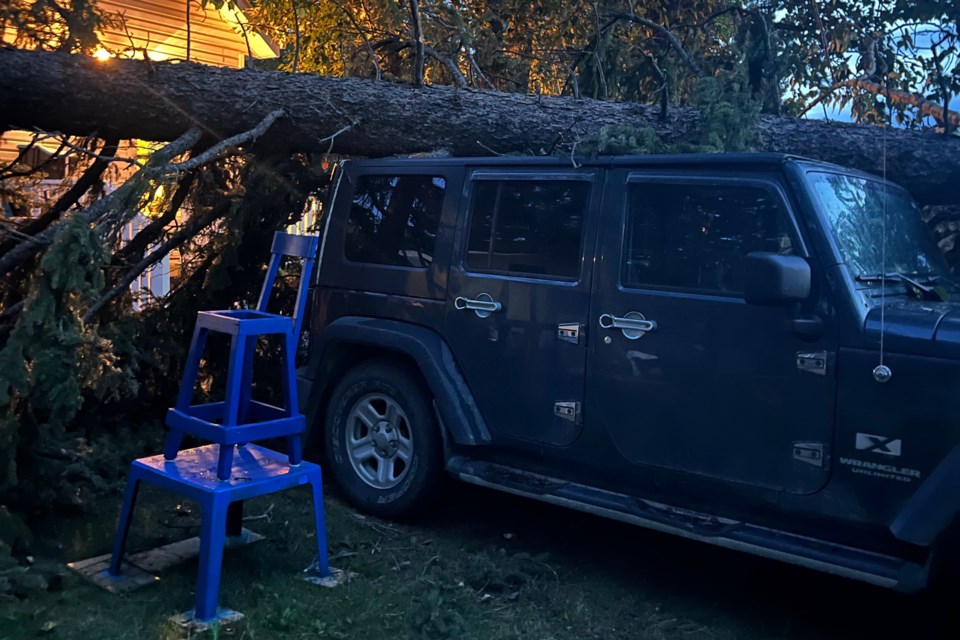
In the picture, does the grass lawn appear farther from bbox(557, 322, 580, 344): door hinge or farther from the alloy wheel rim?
bbox(557, 322, 580, 344): door hinge

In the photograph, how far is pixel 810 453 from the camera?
4051 mm

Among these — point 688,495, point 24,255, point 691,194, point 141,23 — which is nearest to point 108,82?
point 24,255

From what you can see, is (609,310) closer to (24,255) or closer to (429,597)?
(429,597)

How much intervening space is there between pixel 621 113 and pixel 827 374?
11.0 feet

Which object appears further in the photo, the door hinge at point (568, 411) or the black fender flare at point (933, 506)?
the door hinge at point (568, 411)

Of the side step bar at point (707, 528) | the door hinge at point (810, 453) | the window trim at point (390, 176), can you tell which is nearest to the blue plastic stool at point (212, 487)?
the side step bar at point (707, 528)

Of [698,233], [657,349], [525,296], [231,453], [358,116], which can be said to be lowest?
[231,453]

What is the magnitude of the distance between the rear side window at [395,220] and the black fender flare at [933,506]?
113 inches

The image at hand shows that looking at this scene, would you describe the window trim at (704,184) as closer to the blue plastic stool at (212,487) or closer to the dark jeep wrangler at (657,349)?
the dark jeep wrangler at (657,349)

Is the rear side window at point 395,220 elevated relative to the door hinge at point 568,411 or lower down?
elevated

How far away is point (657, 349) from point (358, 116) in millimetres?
3198

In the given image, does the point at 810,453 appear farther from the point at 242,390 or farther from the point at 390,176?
the point at 390,176

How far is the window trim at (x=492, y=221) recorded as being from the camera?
193 inches

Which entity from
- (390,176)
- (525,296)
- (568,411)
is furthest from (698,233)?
(390,176)
